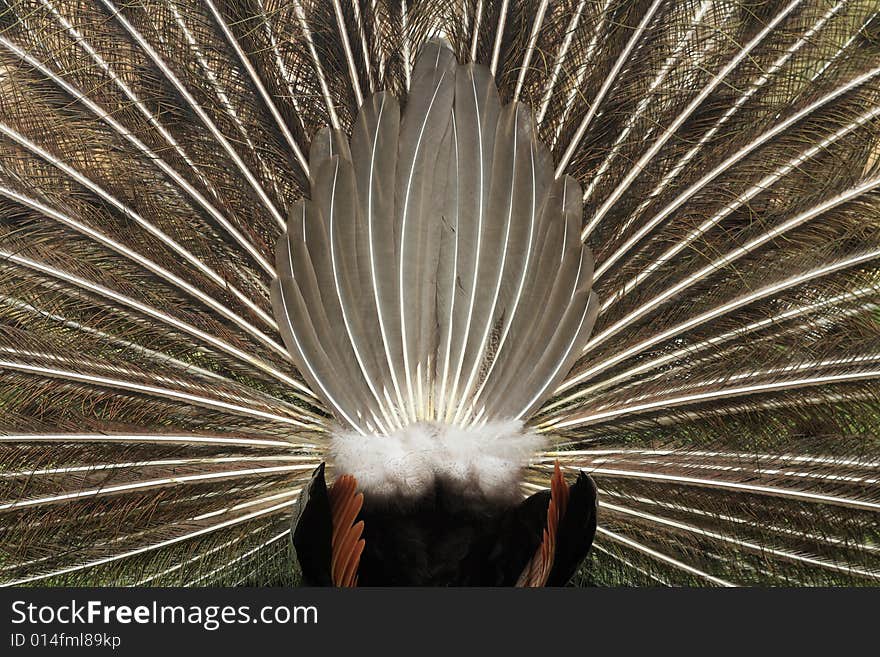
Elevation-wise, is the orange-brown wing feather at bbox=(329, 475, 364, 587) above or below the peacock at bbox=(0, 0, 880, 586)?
below

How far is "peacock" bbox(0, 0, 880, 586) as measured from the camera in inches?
104

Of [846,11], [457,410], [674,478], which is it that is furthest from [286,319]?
[846,11]

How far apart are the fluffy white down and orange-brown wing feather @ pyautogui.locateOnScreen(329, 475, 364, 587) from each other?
0.11 meters

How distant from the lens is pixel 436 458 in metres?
2.52

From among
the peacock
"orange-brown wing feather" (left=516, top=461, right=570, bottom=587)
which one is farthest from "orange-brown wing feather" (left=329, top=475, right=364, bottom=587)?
"orange-brown wing feather" (left=516, top=461, right=570, bottom=587)

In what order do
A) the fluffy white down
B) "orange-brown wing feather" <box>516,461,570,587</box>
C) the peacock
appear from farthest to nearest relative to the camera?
the peacock < the fluffy white down < "orange-brown wing feather" <box>516,461,570,587</box>

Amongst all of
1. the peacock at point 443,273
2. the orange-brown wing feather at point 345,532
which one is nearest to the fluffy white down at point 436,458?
the peacock at point 443,273

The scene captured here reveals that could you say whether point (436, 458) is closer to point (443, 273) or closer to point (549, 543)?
point (549, 543)

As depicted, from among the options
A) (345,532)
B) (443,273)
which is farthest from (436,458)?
(443,273)

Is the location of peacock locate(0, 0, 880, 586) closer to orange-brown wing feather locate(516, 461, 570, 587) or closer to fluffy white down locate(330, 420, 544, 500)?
fluffy white down locate(330, 420, 544, 500)

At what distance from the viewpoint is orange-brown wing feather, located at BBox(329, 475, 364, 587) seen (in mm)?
2299

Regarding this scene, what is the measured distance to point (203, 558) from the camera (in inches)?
119

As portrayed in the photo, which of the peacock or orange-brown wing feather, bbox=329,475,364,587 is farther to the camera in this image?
the peacock

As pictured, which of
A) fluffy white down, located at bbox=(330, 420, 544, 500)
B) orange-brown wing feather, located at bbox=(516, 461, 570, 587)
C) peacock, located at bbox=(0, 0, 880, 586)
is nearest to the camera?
orange-brown wing feather, located at bbox=(516, 461, 570, 587)
